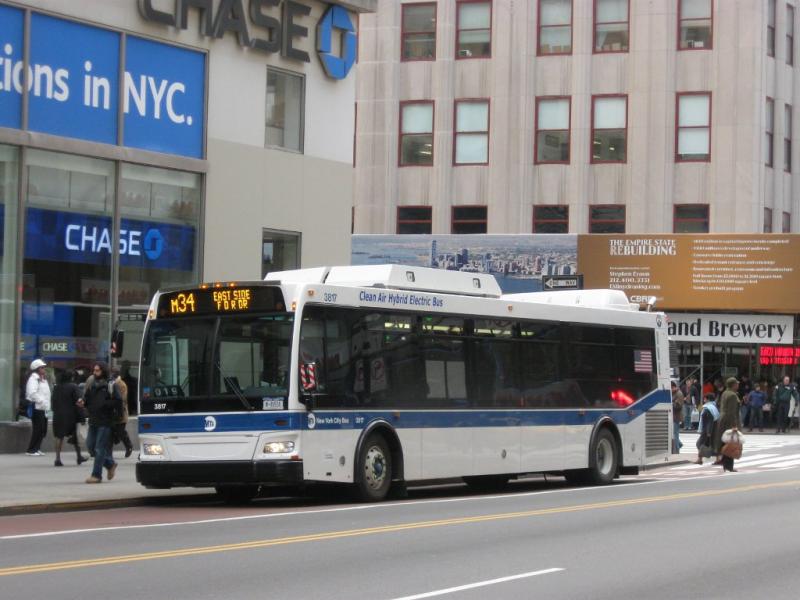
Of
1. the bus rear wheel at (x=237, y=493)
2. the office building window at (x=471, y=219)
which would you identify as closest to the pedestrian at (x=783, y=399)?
the office building window at (x=471, y=219)

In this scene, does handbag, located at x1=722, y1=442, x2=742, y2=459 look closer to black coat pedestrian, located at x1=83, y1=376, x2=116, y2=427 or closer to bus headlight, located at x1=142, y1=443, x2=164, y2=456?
black coat pedestrian, located at x1=83, y1=376, x2=116, y2=427

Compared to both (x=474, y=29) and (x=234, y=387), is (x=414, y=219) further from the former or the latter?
(x=234, y=387)

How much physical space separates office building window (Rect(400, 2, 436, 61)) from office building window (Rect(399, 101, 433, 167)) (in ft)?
6.11

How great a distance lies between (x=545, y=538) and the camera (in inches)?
551

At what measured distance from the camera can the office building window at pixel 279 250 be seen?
3000 cm

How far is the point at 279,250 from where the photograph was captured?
99.8 feet

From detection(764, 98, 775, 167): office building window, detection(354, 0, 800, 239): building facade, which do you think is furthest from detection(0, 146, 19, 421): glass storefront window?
detection(764, 98, 775, 167): office building window

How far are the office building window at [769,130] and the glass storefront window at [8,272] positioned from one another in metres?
32.3

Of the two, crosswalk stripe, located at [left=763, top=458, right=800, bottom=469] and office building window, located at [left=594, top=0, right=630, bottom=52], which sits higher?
office building window, located at [left=594, top=0, right=630, bottom=52]

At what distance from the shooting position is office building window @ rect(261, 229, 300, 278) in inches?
1181

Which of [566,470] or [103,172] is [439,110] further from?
[566,470]

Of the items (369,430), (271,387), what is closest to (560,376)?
(369,430)

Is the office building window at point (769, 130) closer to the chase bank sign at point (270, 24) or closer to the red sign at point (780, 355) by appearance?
the red sign at point (780, 355)

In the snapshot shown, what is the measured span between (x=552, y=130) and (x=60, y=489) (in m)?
34.5
